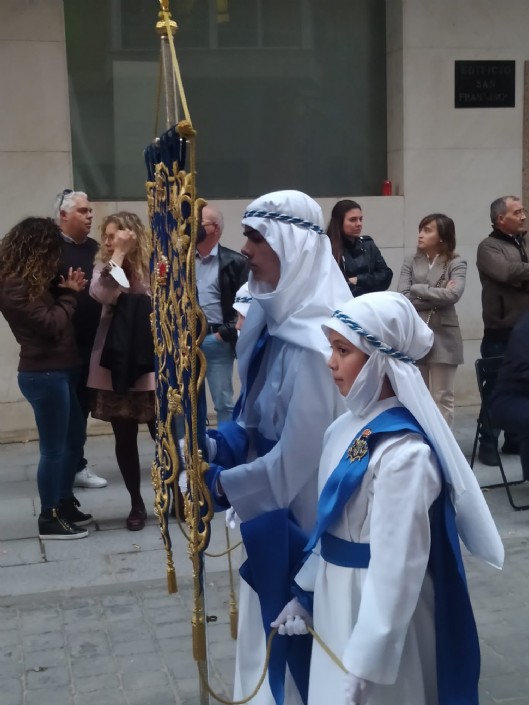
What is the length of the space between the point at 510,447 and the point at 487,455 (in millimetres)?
266

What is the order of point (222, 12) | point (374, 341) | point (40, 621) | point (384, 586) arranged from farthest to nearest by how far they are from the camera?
point (222, 12) < point (40, 621) < point (374, 341) < point (384, 586)

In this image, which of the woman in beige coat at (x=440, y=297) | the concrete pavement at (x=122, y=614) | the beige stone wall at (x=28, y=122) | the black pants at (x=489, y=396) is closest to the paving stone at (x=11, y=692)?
the concrete pavement at (x=122, y=614)

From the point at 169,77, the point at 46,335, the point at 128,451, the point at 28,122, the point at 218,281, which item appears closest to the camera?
the point at 169,77

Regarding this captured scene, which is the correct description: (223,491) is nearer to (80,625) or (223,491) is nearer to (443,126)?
(80,625)

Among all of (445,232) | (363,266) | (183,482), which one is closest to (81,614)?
(183,482)

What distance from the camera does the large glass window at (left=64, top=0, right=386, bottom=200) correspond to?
30.6 ft

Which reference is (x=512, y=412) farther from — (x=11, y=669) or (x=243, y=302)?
(x=11, y=669)

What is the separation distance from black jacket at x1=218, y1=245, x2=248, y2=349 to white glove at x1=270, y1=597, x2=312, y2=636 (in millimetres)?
4200

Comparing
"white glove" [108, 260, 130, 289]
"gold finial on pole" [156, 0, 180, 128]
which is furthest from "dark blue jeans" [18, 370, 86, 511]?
"gold finial on pole" [156, 0, 180, 128]

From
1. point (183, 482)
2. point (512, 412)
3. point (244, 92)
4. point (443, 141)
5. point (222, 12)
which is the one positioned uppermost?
point (222, 12)

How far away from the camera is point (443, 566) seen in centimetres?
298

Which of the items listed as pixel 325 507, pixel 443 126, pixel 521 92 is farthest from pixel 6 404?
pixel 325 507

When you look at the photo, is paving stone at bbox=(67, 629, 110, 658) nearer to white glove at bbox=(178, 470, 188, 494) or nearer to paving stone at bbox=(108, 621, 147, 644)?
paving stone at bbox=(108, 621, 147, 644)

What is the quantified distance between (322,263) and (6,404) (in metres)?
5.79
